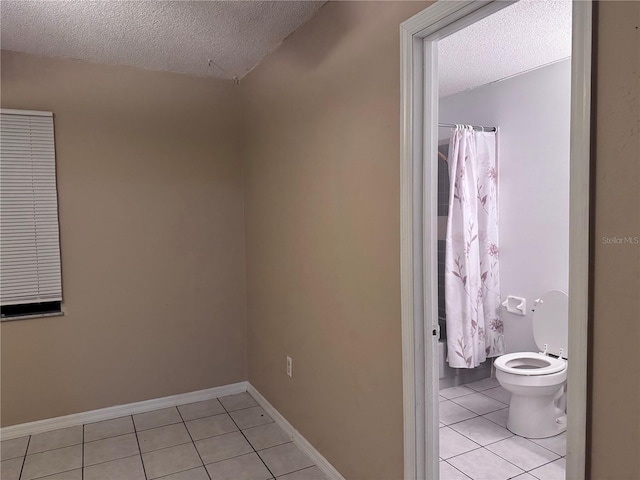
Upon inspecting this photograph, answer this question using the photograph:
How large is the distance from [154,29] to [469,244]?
2527mm

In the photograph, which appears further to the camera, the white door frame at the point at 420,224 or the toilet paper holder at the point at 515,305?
the toilet paper holder at the point at 515,305

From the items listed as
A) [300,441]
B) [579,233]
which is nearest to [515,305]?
[300,441]

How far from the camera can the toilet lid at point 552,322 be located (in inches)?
118

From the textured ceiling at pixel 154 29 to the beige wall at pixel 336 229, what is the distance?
0.50 feet

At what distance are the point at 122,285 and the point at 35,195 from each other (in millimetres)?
780

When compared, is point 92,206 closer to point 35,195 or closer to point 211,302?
point 35,195

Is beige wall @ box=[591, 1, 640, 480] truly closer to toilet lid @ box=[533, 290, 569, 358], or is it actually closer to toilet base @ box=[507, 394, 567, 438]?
toilet base @ box=[507, 394, 567, 438]

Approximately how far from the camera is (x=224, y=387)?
3.59 meters

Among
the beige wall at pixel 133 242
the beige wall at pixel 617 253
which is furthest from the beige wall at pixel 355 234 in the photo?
the beige wall at pixel 133 242

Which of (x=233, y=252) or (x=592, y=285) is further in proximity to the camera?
(x=233, y=252)

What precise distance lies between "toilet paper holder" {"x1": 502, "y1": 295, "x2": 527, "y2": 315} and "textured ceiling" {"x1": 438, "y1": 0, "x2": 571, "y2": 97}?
165 centimetres

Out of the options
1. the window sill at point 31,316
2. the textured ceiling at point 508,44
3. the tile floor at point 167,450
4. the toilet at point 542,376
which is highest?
the textured ceiling at point 508,44

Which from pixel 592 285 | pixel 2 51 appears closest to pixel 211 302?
pixel 2 51

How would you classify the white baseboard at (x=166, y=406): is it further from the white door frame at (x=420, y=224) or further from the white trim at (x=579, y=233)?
the white trim at (x=579, y=233)
